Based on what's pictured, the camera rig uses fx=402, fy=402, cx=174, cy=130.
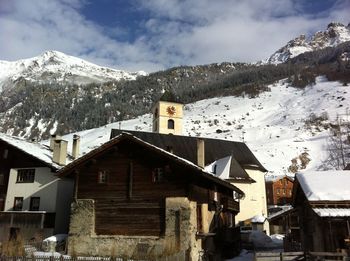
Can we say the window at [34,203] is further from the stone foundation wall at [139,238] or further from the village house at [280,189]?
the village house at [280,189]

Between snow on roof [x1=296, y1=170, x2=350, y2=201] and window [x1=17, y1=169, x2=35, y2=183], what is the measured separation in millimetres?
23687

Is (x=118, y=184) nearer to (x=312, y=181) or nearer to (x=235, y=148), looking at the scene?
(x=312, y=181)

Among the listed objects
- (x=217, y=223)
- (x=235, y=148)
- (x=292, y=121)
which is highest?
(x=292, y=121)

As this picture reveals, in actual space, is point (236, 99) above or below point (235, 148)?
above

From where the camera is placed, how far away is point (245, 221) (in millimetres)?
53000

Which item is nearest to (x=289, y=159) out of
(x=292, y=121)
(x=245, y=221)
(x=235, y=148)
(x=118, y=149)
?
(x=292, y=121)

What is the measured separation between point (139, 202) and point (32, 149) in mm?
16128

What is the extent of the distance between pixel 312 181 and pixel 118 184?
43.0 ft

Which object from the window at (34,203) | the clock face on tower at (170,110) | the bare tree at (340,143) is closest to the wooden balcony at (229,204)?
the window at (34,203)

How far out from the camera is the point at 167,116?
236 feet

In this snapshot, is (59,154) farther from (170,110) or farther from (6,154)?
(170,110)

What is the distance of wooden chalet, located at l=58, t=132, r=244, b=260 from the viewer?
26406 mm

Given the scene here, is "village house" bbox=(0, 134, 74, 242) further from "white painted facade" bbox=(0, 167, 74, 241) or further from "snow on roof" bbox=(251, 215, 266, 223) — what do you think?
"snow on roof" bbox=(251, 215, 266, 223)

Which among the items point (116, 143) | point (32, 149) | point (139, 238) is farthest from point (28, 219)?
point (139, 238)
